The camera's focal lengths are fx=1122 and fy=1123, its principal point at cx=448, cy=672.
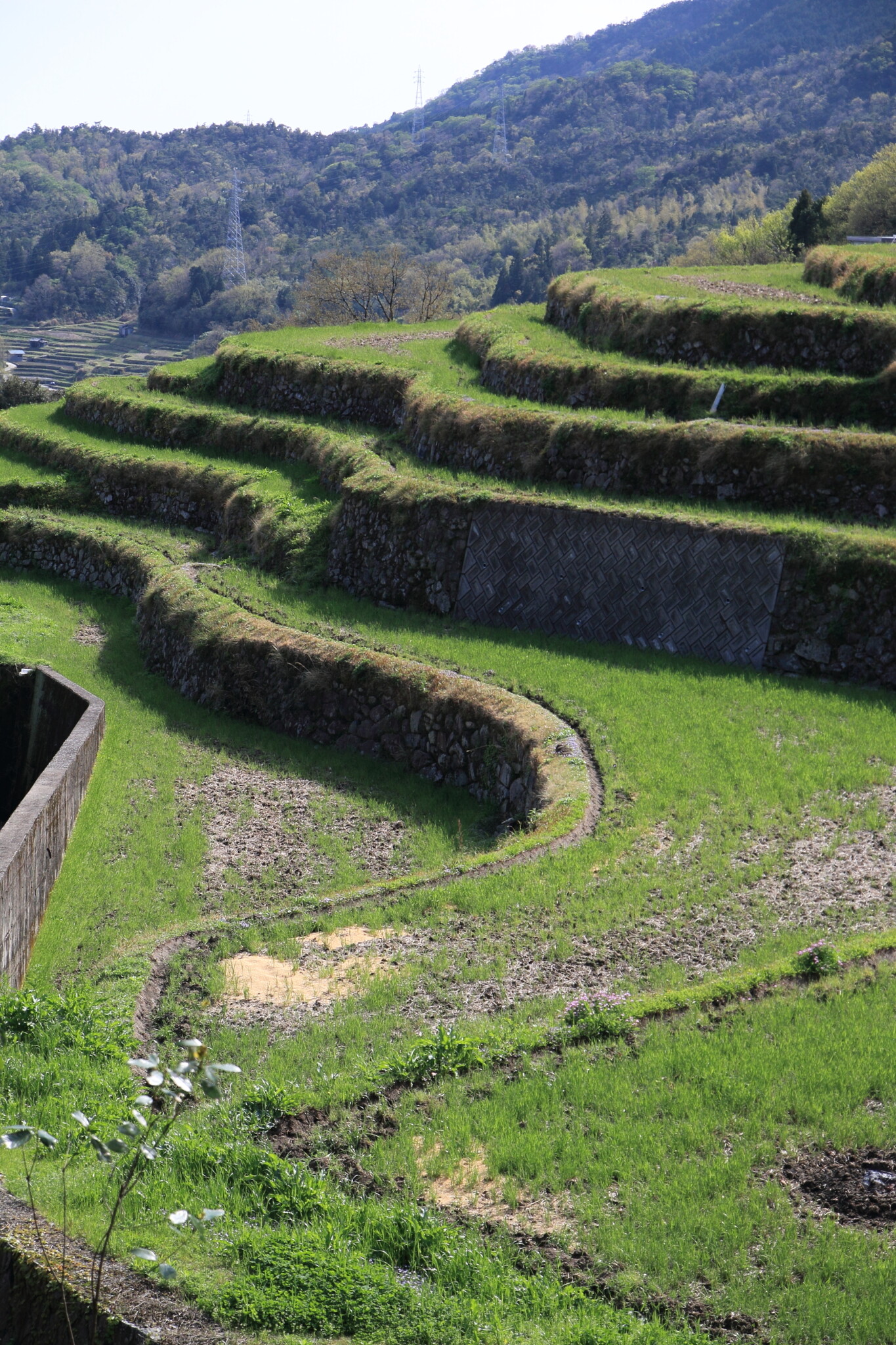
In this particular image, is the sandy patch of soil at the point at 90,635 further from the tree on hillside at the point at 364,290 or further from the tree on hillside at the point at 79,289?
the tree on hillside at the point at 79,289

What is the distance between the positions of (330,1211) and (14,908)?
511 cm

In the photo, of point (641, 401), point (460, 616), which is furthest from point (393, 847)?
point (641, 401)

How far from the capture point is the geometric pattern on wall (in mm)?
15617

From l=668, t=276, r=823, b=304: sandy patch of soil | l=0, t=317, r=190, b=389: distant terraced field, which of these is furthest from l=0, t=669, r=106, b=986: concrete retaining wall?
l=0, t=317, r=190, b=389: distant terraced field

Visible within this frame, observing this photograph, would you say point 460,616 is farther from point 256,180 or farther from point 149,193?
point 256,180

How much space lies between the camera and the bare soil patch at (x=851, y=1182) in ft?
18.4

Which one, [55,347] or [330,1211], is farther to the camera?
[55,347]

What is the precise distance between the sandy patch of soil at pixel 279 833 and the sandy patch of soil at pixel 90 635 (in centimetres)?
689

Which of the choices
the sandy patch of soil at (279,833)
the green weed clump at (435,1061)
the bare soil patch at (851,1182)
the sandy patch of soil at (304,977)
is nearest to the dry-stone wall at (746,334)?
the sandy patch of soil at (279,833)

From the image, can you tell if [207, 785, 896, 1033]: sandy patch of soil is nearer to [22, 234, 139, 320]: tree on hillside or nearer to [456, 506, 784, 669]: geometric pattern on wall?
[456, 506, 784, 669]: geometric pattern on wall

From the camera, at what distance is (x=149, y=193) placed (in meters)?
162

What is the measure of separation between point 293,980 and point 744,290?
21.4 m

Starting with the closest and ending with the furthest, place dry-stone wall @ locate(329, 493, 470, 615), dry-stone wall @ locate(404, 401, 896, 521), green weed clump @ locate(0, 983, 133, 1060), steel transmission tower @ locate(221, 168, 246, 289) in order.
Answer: green weed clump @ locate(0, 983, 133, 1060)
dry-stone wall @ locate(404, 401, 896, 521)
dry-stone wall @ locate(329, 493, 470, 615)
steel transmission tower @ locate(221, 168, 246, 289)

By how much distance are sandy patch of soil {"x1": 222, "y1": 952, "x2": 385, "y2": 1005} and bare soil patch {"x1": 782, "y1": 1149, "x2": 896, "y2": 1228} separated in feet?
12.7
